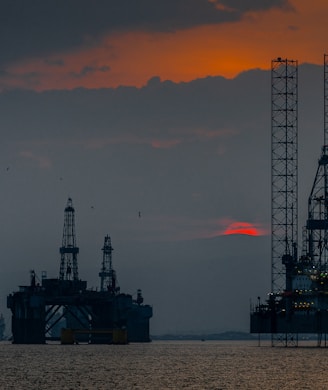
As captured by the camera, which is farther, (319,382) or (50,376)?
(50,376)

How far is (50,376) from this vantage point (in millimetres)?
194625

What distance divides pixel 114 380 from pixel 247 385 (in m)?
20.7

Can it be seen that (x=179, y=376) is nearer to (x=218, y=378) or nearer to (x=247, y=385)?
(x=218, y=378)

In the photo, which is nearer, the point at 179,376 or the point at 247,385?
the point at 247,385

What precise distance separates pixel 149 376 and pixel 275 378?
19.2m

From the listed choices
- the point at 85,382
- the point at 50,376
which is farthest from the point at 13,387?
the point at 50,376

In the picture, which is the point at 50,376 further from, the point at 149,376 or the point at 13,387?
the point at 13,387

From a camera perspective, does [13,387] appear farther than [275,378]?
No

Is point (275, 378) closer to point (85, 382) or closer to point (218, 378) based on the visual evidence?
point (218, 378)

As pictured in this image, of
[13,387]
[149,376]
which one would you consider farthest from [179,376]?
[13,387]

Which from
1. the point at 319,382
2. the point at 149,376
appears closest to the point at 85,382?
the point at 149,376

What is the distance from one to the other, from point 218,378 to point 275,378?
7.58 m

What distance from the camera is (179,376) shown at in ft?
631

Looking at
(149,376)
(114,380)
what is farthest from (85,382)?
(149,376)
